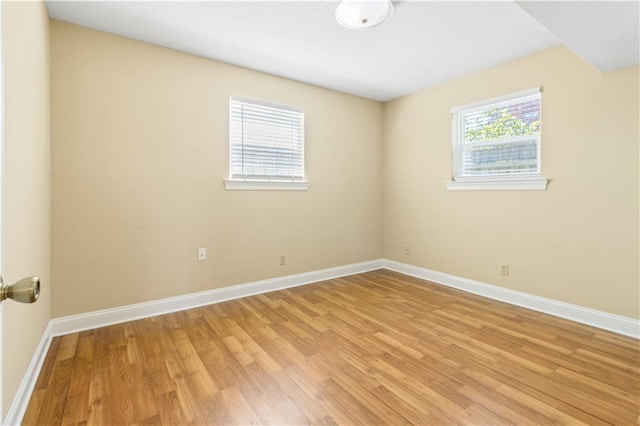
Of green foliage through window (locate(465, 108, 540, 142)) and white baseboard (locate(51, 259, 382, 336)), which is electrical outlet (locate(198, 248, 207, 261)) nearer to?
white baseboard (locate(51, 259, 382, 336))

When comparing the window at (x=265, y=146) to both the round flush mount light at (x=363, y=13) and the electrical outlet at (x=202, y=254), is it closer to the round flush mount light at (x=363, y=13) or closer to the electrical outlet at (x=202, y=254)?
the electrical outlet at (x=202, y=254)

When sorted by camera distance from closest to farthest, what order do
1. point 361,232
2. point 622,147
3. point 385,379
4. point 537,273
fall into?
point 385,379, point 622,147, point 537,273, point 361,232

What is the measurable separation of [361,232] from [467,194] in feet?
4.73

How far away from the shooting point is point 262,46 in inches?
109

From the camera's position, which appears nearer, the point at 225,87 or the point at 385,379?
the point at 385,379

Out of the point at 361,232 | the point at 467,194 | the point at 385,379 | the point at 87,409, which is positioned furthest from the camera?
the point at 361,232

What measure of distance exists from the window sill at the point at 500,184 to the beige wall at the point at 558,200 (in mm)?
50

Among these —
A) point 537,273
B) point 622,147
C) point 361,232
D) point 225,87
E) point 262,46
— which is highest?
point 262,46

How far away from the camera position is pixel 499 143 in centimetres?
322

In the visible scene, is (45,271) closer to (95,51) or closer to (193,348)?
(193,348)

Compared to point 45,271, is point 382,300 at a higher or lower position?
lower

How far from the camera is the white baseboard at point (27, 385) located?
1.44 meters

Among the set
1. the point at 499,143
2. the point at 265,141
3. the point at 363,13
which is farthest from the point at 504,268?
the point at 265,141

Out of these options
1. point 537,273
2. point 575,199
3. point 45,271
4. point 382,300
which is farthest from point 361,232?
point 45,271
